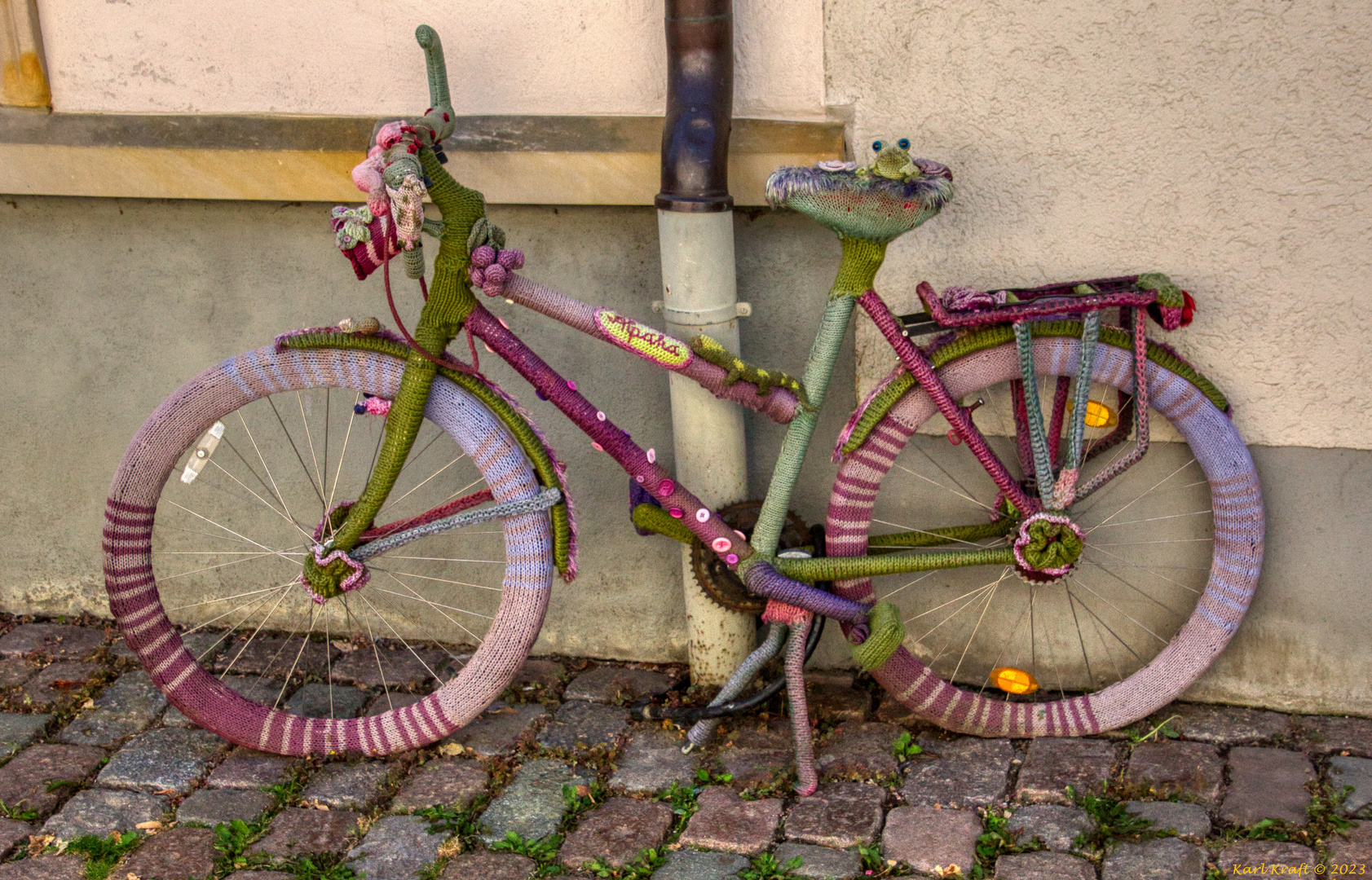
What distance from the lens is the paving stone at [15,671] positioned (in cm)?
374

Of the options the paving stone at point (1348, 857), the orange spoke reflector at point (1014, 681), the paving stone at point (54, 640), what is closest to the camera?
the paving stone at point (1348, 857)

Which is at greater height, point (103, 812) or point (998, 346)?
point (998, 346)

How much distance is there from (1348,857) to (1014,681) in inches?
35.0

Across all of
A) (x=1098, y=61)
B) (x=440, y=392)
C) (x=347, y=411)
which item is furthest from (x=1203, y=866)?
(x=347, y=411)

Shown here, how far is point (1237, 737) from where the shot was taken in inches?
127

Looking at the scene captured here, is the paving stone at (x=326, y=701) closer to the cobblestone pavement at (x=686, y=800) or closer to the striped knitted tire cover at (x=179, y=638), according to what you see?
the cobblestone pavement at (x=686, y=800)

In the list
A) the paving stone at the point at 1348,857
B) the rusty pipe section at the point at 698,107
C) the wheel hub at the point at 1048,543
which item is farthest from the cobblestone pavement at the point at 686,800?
the rusty pipe section at the point at 698,107

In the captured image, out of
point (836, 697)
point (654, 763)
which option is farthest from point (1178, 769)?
point (654, 763)

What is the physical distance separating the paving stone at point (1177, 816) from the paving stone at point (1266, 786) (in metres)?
0.06

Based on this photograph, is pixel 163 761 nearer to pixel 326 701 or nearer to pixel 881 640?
pixel 326 701

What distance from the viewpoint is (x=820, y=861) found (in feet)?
9.30

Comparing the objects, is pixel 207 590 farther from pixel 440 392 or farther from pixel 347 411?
pixel 440 392

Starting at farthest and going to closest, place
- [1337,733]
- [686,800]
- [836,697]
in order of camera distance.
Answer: [836,697] < [1337,733] < [686,800]

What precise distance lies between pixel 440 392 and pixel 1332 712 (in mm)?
2445
